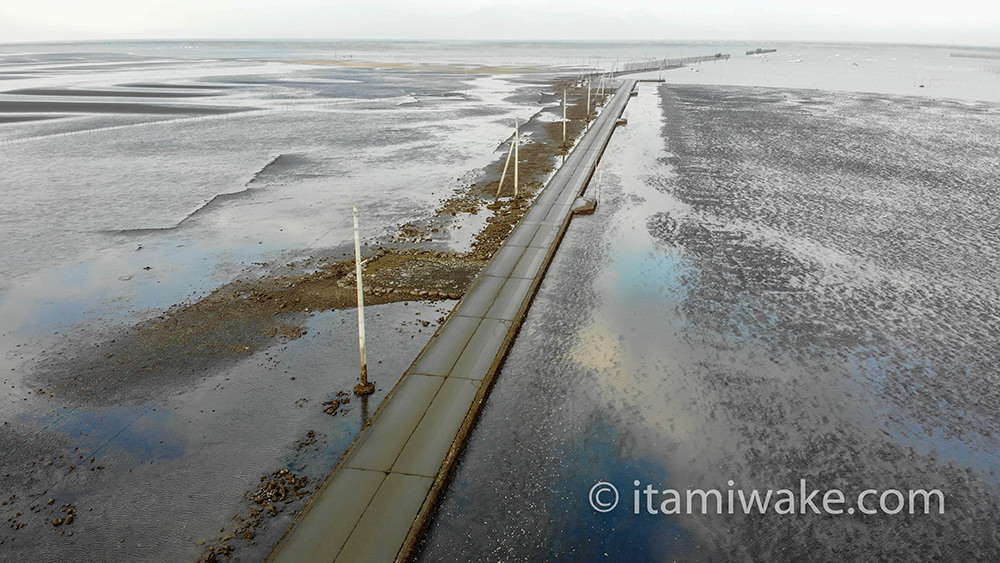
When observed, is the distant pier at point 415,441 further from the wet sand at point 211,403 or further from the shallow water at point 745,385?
the wet sand at point 211,403

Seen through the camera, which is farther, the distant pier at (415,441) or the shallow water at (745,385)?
the shallow water at (745,385)

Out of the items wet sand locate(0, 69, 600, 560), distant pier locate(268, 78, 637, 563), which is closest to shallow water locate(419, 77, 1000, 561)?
distant pier locate(268, 78, 637, 563)

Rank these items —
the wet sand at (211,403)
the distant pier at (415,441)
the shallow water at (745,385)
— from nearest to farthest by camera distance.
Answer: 1. the distant pier at (415,441)
2. the wet sand at (211,403)
3. the shallow water at (745,385)

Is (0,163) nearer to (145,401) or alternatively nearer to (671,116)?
(145,401)

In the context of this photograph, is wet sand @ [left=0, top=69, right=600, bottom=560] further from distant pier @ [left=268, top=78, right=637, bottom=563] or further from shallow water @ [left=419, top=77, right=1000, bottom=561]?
shallow water @ [left=419, top=77, right=1000, bottom=561]

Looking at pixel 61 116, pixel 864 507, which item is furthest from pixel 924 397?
pixel 61 116

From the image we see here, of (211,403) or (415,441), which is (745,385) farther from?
(211,403)

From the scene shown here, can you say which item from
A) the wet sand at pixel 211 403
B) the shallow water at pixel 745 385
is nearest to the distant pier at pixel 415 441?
the shallow water at pixel 745 385

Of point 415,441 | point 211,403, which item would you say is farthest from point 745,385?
point 211,403

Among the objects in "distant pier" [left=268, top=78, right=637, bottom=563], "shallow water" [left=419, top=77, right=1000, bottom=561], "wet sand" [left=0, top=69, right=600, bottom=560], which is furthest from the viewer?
"shallow water" [left=419, top=77, right=1000, bottom=561]

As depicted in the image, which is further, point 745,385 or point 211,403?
point 745,385

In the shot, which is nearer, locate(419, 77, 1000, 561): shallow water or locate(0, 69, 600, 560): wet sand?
locate(0, 69, 600, 560): wet sand
